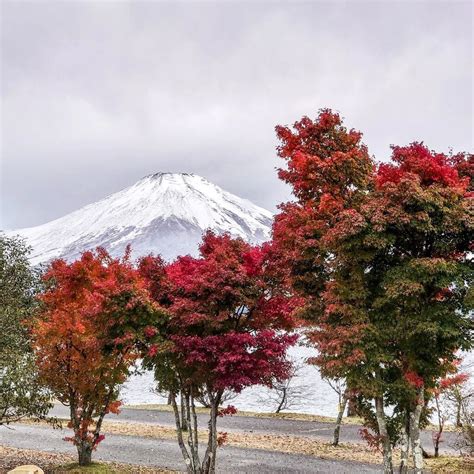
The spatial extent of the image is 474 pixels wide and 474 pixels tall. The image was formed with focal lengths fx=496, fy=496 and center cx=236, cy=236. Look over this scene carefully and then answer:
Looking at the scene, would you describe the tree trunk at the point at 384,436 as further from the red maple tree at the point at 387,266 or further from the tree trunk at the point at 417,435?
the tree trunk at the point at 417,435

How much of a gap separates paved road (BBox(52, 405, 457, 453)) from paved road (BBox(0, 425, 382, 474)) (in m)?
4.91

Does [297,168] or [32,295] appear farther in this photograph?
[32,295]

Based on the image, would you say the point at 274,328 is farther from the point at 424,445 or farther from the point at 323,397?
the point at 323,397

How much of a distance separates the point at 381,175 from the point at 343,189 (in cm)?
120

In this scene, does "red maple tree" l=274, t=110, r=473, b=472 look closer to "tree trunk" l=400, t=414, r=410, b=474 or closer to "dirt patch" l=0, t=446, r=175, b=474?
"tree trunk" l=400, t=414, r=410, b=474

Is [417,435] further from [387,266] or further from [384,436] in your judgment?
[387,266]

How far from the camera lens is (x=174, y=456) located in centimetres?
1970

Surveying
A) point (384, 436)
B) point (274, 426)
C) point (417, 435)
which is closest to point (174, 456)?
point (274, 426)

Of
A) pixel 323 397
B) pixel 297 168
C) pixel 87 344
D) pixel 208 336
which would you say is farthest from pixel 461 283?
pixel 323 397

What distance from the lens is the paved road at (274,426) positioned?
78.1 ft

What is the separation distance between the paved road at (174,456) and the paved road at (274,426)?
491 cm

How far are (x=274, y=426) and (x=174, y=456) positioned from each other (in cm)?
941

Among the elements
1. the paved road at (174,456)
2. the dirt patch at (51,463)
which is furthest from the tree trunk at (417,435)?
the dirt patch at (51,463)

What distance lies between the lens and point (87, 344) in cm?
1427
